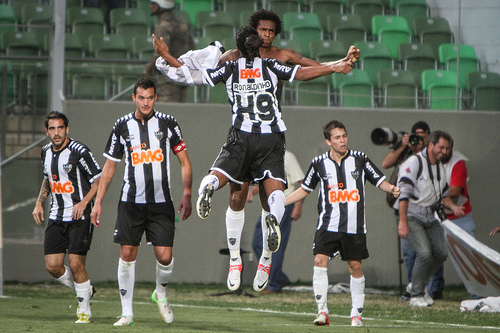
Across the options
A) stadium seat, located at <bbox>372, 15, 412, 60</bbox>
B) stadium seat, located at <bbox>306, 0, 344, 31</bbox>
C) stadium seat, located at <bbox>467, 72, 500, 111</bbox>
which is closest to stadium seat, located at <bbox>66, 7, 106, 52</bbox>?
stadium seat, located at <bbox>306, 0, 344, 31</bbox>

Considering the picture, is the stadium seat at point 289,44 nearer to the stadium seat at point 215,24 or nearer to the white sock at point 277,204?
the stadium seat at point 215,24

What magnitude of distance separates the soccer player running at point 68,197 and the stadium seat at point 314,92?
15.8ft

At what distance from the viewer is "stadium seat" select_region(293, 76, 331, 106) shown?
11.3 m

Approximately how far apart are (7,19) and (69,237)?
15.2ft

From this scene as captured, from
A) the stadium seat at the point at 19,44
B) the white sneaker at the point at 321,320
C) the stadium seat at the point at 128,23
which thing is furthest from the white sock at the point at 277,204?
the stadium seat at the point at 19,44

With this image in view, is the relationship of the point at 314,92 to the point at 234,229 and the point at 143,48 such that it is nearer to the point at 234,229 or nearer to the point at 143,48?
the point at 143,48

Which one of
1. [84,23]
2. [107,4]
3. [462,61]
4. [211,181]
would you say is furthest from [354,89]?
[211,181]

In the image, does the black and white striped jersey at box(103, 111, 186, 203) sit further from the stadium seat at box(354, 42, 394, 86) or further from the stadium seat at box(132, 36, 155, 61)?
the stadium seat at box(354, 42, 394, 86)

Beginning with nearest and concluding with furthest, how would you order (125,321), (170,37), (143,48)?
(125,321)
(170,37)
(143,48)

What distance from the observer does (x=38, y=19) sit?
1080 cm

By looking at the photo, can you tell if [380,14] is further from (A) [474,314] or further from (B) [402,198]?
(A) [474,314]

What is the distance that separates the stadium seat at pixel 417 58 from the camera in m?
11.7

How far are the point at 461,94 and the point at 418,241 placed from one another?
3242 millimetres

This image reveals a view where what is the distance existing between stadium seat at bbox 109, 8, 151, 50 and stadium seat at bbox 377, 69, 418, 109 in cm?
367
